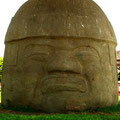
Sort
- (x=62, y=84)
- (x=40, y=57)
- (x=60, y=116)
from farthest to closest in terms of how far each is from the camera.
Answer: (x=40, y=57) < (x=62, y=84) < (x=60, y=116)

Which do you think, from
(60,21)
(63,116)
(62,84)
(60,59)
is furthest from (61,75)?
(60,21)

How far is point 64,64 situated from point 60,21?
4.15ft

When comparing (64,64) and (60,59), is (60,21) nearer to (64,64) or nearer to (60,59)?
(60,59)

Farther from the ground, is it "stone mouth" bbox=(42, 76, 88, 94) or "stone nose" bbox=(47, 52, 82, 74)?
"stone nose" bbox=(47, 52, 82, 74)

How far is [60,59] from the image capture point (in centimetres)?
633

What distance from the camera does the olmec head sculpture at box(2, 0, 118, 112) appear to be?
630 centimetres

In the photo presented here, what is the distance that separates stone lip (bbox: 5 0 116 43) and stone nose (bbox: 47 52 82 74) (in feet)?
1.92

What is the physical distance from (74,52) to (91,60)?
550 millimetres

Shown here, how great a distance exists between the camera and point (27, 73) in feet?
21.7

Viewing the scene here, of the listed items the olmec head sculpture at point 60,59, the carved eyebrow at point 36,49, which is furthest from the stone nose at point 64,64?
the carved eyebrow at point 36,49

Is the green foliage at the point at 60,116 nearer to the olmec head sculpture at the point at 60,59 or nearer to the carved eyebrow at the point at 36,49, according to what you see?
the olmec head sculpture at the point at 60,59

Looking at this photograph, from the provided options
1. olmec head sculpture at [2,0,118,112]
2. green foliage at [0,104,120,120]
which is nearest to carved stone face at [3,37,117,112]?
olmec head sculpture at [2,0,118,112]

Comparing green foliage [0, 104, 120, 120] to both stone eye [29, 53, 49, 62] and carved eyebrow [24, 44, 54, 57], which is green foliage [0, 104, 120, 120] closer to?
stone eye [29, 53, 49, 62]

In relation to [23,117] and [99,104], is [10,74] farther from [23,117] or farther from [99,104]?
[99,104]
